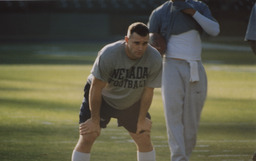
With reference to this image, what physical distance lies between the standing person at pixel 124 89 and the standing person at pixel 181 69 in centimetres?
48

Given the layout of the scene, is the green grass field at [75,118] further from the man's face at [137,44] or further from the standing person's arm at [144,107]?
the man's face at [137,44]

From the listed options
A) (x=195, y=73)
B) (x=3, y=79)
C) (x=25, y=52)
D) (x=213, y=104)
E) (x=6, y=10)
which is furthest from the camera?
(x=6, y=10)

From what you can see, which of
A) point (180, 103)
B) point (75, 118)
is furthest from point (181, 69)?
point (75, 118)

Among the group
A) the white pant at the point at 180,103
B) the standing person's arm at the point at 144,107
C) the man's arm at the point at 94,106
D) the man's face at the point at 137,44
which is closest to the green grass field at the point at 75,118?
the white pant at the point at 180,103

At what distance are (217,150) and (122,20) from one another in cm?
4006

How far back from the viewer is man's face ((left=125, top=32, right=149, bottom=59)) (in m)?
6.02

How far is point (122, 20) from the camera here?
48.5 m

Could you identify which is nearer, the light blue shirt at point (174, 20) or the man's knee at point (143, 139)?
the man's knee at point (143, 139)

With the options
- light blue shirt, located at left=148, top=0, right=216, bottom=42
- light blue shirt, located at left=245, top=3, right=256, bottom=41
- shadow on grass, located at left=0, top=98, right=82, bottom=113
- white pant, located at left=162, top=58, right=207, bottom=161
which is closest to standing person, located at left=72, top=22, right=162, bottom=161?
white pant, located at left=162, top=58, right=207, bottom=161

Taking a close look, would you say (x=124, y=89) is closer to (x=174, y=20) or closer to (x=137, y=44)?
(x=137, y=44)

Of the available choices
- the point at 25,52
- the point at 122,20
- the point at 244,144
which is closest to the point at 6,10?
the point at 122,20

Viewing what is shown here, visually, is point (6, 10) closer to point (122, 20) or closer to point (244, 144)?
point (122, 20)

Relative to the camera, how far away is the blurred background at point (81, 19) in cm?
4503

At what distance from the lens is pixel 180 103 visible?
7145 millimetres
